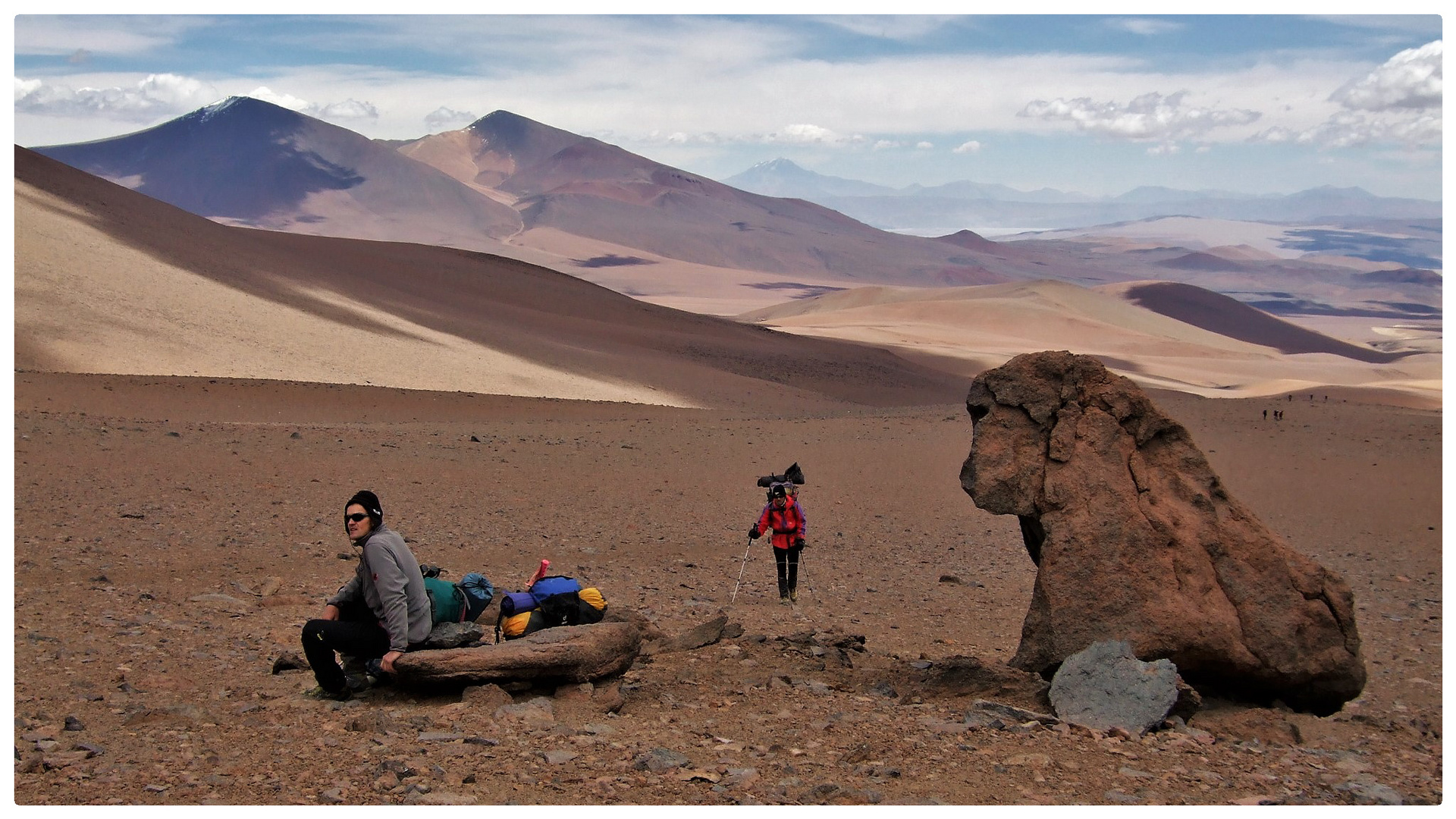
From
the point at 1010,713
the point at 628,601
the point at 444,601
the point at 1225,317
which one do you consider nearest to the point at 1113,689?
the point at 1010,713

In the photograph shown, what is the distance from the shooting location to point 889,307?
233 ft

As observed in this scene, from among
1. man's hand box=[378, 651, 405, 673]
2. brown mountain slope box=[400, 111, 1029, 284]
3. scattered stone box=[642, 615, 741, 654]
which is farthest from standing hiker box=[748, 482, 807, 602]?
brown mountain slope box=[400, 111, 1029, 284]

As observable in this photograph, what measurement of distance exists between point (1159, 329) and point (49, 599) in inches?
Result: 2894

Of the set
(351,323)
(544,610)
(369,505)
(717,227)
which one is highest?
(717,227)

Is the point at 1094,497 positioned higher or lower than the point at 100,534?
higher

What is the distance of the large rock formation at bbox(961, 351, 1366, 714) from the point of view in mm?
6027

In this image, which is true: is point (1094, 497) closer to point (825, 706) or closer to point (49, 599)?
point (825, 706)

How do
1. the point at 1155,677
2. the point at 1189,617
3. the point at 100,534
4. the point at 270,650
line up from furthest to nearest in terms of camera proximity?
the point at 100,534
the point at 270,650
the point at 1189,617
the point at 1155,677

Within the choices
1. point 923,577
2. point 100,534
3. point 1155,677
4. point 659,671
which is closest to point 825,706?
point 659,671

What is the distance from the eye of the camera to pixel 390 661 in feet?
17.6

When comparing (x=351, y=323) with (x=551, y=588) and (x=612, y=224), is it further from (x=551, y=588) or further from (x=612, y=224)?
(x=612, y=224)

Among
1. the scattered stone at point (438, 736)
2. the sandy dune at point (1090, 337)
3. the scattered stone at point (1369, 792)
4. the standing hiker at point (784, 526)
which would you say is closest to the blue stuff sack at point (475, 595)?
the scattered stone at point (438, 736)

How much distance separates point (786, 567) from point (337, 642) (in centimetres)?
385

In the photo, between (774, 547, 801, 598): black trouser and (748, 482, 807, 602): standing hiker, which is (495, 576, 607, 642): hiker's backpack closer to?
(748, 482, 807, 602): standing hiker
